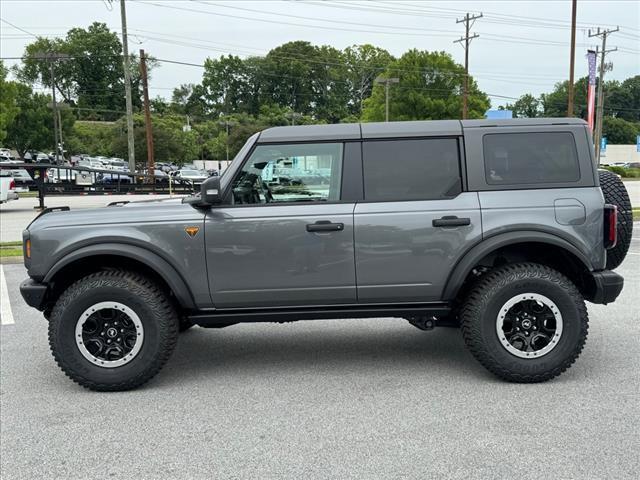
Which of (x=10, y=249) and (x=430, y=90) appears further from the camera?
(x=430, y=90)

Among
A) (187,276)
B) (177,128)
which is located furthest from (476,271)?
(177,128)

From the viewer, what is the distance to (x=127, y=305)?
430cm

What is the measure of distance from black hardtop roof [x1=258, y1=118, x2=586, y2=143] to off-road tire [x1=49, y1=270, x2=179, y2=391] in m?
1.44

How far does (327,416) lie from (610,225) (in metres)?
2.47

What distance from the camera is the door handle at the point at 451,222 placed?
4.27 meters

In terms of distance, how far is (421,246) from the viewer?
14.1 feet

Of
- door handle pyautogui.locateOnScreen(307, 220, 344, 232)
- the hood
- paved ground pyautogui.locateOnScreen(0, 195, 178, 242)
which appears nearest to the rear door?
door handle pyautogui.locateOnScreen(307, 220, 344, 232)

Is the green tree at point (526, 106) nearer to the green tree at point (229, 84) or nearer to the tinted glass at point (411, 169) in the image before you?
the green tree at point (229, 84)

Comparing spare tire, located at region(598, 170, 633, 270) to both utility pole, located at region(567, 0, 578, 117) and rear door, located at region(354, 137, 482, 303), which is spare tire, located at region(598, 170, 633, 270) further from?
utility pole, located at region(567, 0, 578, 117)

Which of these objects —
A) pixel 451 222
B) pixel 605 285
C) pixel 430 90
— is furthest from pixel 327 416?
pixel 430 90

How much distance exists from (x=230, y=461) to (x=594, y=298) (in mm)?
2897

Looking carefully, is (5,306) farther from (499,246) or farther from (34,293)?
(499,246)

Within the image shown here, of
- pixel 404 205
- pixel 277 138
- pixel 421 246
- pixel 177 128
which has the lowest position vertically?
pixel 421 246

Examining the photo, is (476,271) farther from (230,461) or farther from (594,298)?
(230,461)
